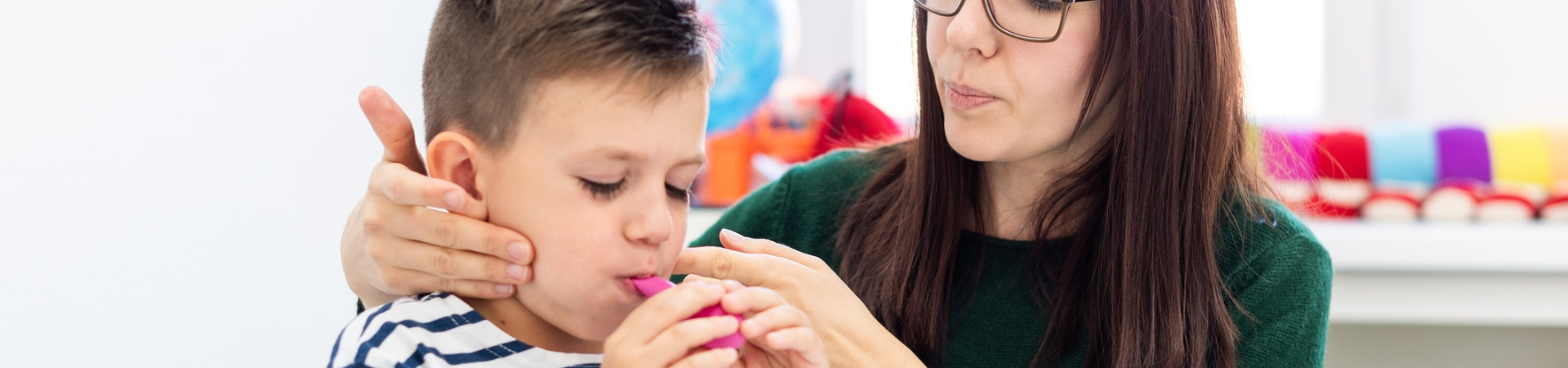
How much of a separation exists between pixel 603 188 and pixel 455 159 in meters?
0.12

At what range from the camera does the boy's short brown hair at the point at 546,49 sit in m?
0.77

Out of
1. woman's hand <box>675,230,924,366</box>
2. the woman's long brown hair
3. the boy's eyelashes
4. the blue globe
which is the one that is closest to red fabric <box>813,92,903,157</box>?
the blue globe

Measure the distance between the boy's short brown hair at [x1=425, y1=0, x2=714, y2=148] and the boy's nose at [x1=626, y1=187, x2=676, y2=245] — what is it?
0.25 feet

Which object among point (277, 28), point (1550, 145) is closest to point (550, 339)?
point (277, 28)

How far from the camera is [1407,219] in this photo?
2.22 meters

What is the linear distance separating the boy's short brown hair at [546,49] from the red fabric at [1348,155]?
1.97 meters

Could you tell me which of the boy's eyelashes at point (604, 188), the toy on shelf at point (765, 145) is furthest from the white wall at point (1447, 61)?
the boy's eyelashes at point (604, 188)

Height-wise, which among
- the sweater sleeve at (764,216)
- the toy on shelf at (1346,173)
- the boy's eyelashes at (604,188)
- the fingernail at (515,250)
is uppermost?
the boy's eyelashes at (604,188)

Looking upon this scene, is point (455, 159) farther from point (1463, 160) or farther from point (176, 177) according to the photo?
point (1463, 160)

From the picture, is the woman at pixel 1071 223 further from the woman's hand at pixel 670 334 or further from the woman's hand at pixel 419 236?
the woman's hand at pixel 670 334

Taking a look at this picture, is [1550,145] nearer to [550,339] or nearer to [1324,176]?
[1324,176]

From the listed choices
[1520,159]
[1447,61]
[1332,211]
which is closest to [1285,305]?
[1332,211]

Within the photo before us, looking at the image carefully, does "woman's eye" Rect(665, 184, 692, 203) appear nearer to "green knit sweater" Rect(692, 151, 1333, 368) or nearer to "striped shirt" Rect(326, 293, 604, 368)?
"striped shirt" Rect(326, 293, 604, 368)

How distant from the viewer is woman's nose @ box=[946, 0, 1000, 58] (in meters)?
1.07
